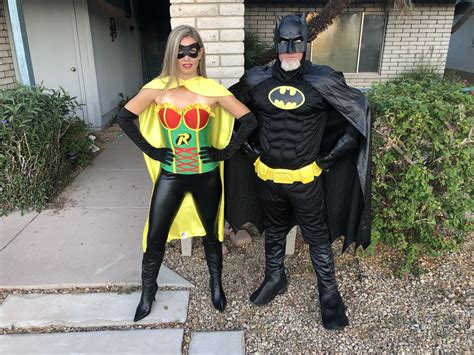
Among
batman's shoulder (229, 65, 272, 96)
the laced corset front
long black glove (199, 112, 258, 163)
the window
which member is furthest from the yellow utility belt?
the window

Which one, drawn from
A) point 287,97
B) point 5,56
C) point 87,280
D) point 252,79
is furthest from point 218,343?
point 5,56

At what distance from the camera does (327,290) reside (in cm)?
266

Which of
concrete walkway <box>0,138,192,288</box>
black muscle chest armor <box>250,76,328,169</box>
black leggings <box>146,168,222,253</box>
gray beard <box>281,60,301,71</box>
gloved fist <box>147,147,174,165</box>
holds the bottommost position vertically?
concrete walkway <box>0,138,192,288</box>

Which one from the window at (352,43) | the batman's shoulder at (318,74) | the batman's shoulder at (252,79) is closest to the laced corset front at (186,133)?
the batman's shoulder at (252,79)

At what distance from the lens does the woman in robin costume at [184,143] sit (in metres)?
2.26

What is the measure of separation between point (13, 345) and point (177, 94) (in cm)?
188

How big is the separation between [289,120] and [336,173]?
0.65 m

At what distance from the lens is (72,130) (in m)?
5.49

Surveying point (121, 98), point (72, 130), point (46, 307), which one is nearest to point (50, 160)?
point (72, 130)

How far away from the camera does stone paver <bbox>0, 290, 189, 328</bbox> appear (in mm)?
2617

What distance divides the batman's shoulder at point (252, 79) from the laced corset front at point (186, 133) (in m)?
0.28

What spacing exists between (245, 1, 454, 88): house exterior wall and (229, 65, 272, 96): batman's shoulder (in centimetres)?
587

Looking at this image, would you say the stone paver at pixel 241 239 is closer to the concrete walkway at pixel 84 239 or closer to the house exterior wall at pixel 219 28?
the concrete walkway at pixel 84 239

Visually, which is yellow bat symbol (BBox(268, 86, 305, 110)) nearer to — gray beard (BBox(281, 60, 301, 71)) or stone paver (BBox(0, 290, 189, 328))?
gray beard (BBox(281, 60, 301, 71))
